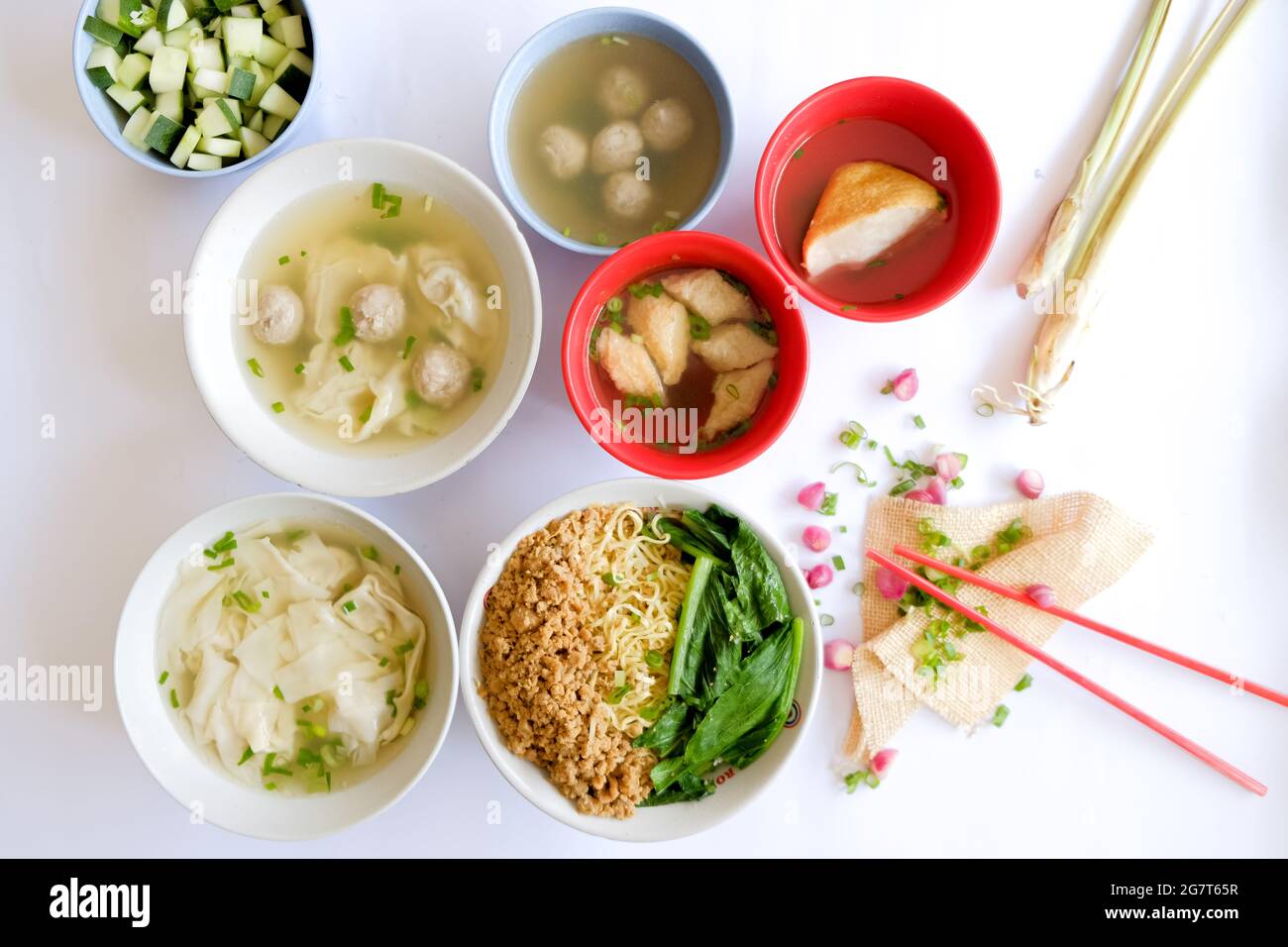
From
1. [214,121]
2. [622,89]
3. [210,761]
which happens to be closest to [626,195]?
[622,89]

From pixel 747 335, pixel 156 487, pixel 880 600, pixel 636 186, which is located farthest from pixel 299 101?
pixel 880 600

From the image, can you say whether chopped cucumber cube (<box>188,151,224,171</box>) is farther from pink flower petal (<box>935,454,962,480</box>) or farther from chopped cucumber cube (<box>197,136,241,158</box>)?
pink flower petal (<box>935,454,962,480</box>)

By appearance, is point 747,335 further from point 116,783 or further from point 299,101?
point 116,783

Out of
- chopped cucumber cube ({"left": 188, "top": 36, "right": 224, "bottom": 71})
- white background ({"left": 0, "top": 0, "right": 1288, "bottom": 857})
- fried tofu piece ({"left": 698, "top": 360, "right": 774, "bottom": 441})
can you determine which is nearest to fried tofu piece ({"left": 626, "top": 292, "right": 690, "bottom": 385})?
fried tofu piece ({"left": 698, "top": 360, "right": 774, "bottom": 441})

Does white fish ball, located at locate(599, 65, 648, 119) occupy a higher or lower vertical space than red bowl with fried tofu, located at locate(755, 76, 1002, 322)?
higher

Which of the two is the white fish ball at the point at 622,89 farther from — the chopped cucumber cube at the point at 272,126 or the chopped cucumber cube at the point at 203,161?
the chopped cucumber cube at the point at 203,161

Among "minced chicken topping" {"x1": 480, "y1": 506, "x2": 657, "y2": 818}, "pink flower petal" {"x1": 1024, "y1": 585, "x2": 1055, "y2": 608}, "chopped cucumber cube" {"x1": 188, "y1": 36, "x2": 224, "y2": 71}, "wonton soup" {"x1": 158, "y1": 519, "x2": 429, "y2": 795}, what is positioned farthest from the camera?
"pink flower petal" {"x1": 1024, "y1": 585, "x2": 1055, "y2": 608}

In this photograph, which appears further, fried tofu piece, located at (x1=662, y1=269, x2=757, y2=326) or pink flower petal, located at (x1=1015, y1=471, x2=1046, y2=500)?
pink flower petal, located at (x1=1015, y1=471, x2=1046, y2=500)
